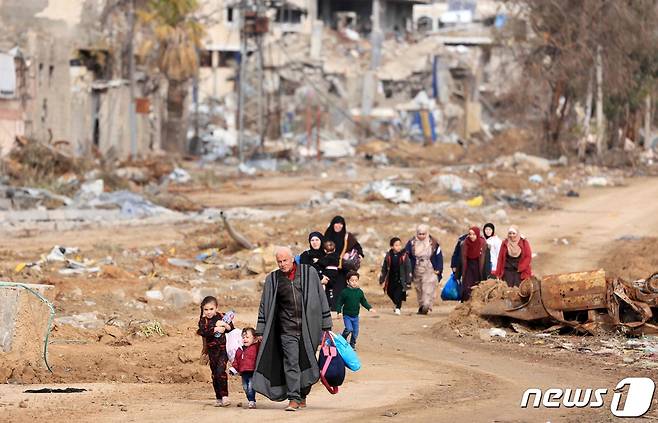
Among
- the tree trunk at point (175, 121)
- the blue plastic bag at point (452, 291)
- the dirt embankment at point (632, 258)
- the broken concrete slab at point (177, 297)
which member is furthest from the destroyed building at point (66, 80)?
the blue plastic bag at point (452, 291)

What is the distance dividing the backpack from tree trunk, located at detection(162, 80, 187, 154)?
44785mm

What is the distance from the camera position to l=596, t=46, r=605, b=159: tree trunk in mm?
46500

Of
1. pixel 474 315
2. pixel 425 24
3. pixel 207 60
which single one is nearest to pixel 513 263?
pixel 474 315

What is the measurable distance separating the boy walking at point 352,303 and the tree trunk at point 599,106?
32.5 m

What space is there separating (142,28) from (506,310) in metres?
39.6

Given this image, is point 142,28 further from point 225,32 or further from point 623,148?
point 225,32

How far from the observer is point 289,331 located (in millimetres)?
10891

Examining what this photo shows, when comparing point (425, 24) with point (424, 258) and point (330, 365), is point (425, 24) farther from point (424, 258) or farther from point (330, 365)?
point (330, 365)

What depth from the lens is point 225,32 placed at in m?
Answer: 78.4

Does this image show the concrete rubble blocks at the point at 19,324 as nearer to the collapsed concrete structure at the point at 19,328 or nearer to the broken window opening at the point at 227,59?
the collapsed concrete structure at the point at 19,328

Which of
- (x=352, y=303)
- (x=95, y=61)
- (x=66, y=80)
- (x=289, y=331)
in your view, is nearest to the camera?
(x=289, y=331)

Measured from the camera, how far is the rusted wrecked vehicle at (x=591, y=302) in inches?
609

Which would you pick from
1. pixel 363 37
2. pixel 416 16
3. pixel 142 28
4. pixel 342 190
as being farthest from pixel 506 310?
pixel 416 16

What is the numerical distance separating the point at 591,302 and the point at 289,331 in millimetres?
→ 5682
